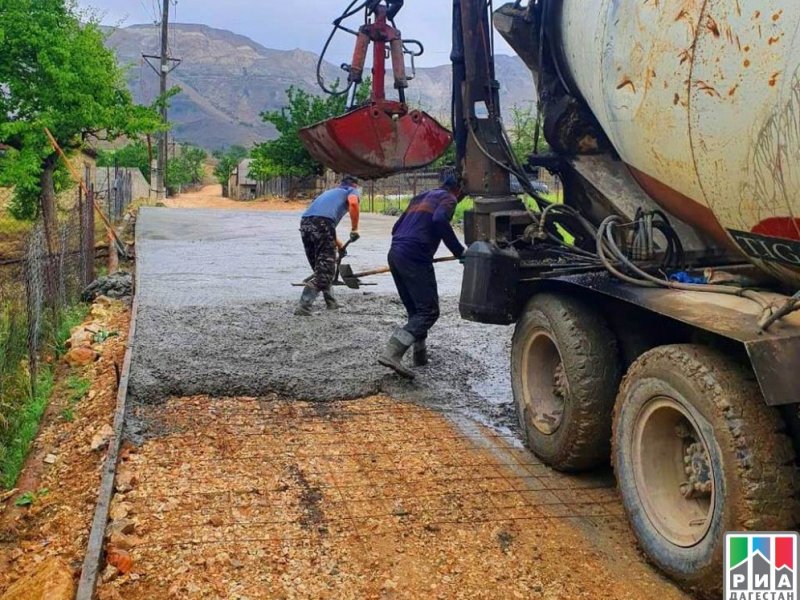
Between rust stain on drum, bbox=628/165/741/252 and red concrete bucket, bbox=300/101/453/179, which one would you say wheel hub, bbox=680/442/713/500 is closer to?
rust stain on drum, bbox=628/165/741/252

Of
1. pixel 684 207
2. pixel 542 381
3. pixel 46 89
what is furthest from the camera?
pixel 46 89

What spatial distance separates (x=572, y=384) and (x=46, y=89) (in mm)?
13370

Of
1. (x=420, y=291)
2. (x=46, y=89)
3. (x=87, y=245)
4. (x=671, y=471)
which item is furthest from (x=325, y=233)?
(x=46, y=89)

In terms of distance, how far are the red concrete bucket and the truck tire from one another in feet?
9.92

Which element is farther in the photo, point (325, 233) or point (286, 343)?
point (325, 233)

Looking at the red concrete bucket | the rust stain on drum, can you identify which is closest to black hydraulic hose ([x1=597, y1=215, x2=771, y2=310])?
the rust stain on drum

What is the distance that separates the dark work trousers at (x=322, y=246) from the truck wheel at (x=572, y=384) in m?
4.00

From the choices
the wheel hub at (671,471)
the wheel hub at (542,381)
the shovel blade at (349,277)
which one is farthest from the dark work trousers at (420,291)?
the wheel hub at (671,471)

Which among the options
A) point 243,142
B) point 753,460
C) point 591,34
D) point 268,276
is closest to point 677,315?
point 753,460

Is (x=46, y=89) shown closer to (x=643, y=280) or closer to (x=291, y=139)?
(x=643, y=280)

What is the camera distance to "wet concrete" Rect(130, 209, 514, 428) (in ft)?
18.5

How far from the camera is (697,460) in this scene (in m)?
3.10

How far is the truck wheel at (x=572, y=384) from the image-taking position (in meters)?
3.98

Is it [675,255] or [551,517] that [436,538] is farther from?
[675,255]
